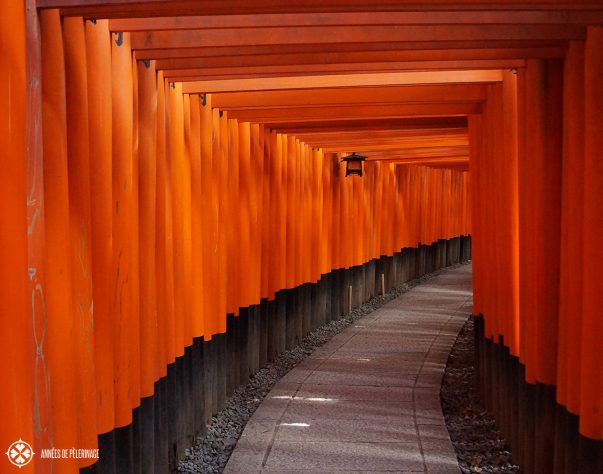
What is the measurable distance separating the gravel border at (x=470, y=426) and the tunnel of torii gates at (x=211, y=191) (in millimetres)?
244

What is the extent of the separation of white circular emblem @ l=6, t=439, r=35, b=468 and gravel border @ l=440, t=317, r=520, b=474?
4269 millimetres

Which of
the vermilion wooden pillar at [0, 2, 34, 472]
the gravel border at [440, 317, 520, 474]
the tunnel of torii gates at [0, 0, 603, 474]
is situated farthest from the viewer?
the gravel border at [440, 317, 520, 474]

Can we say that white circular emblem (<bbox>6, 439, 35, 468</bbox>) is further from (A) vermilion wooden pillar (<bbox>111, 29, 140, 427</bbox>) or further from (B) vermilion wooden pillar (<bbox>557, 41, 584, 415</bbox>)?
(B) vermilion wooden pillar (<bbox>557, 41, 584, 415</bbox>)

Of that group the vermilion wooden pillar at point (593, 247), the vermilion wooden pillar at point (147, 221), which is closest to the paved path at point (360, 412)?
the vermilion wooden pillar at point (147, 221)

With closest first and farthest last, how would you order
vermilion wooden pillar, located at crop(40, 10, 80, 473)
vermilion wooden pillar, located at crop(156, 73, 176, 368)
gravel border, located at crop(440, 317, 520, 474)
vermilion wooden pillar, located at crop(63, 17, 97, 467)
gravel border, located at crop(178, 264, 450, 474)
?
vermilion wooden pillar, located at crop(40, 10, 80, 473), vermilion wooden pillar, located at crop(63, 17, 97, 467), vermilion wooden pillar, located at crop(156, 73, 176, 368), gravel border, located at crop(440, 317, 520, 474), gravel border, located at crop(178, 264, 450, 474)

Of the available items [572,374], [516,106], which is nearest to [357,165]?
[516,106]

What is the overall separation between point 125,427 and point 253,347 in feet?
18.4

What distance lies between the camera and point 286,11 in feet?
15.1

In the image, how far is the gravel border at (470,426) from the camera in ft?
23.1

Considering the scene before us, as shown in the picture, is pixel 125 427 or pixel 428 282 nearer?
pixel 125 427

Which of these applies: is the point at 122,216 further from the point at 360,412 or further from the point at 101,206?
the point at 360,412

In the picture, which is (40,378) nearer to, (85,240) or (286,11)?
(85,240)

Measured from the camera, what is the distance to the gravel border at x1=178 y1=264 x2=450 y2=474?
7.29 meters

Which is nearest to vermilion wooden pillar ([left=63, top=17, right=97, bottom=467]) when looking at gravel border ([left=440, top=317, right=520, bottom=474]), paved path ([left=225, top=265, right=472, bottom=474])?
paved path ([left=225, top=265, right=472, bottom=474])
